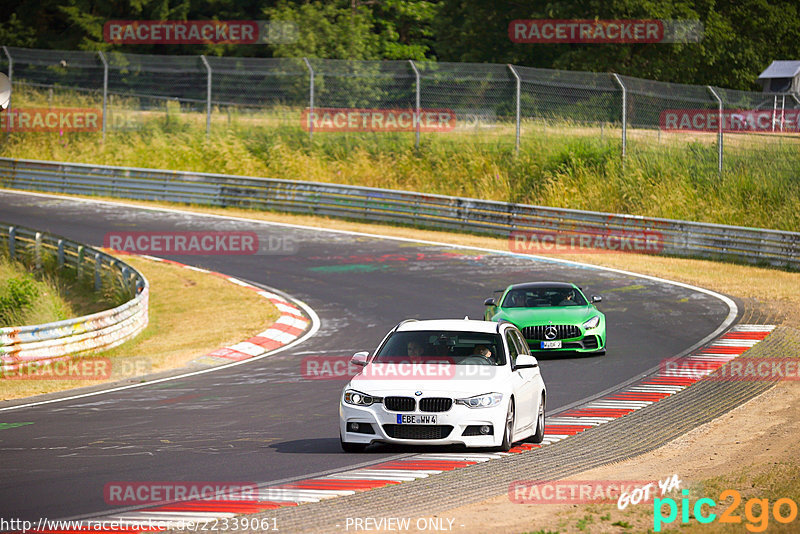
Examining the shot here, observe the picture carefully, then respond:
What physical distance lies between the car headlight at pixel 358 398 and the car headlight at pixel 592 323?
7.53 meters

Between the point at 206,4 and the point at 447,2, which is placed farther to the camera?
the point at 206,4

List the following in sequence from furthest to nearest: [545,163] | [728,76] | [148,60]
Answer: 1. [728,76]
2. [148,60]
3. [545,163]

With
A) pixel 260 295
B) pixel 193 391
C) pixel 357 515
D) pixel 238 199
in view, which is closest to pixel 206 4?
pixel 238 199

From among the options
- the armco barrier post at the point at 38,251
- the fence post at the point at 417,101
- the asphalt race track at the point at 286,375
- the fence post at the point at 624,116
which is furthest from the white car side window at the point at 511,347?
the fence post at the point at 417,101

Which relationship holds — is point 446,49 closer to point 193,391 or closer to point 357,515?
point 193,391

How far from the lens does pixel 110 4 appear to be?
71.9m

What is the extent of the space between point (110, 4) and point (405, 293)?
5357 cm

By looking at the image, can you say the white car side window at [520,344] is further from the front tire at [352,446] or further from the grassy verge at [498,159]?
the grassy verge at [498,159]
